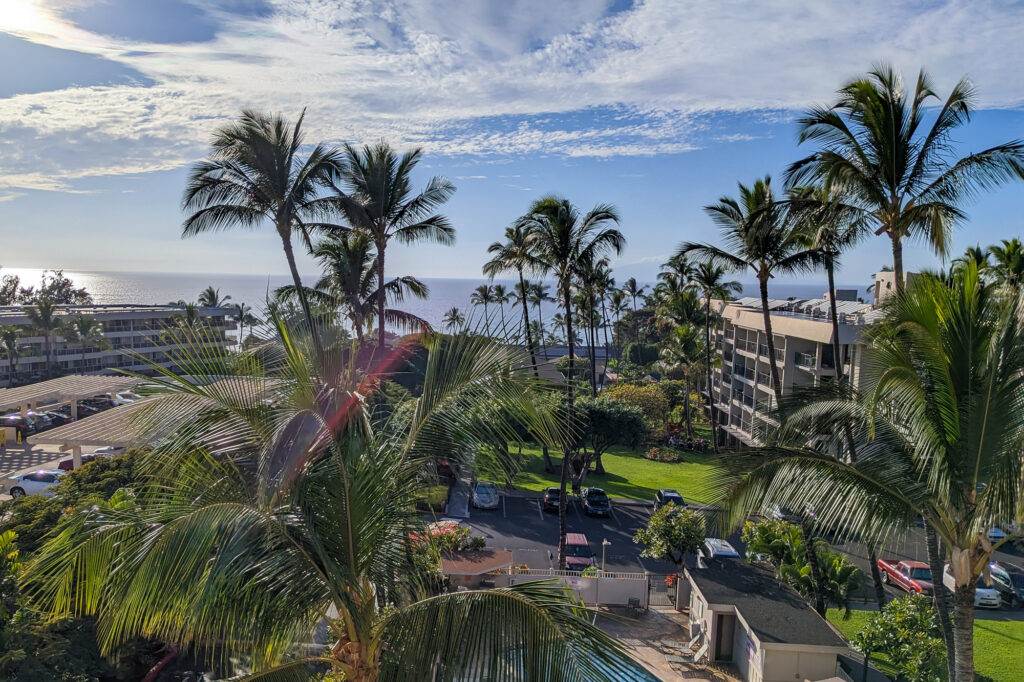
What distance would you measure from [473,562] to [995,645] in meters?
14.0

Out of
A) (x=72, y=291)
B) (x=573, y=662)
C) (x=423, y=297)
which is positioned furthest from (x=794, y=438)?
(x=72, y=291)

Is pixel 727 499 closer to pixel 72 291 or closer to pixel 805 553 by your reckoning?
pixel 805 553

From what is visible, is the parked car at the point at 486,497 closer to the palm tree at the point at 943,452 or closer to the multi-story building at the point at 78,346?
the palm tree at the point at 943,452

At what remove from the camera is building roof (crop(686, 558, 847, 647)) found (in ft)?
46.3

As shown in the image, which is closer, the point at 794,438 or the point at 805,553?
the point at 794,438

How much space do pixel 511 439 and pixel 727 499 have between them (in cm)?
312

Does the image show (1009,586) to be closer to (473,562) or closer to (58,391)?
(473,562)

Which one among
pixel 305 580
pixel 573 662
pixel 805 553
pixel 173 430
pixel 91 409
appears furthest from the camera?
pixel 91 409

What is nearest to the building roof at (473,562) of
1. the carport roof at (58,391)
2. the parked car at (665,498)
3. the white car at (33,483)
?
the parked car at (665,498)

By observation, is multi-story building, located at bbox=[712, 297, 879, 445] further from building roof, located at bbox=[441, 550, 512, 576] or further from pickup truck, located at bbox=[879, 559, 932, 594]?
building roof, located at bbox=[441, 550, 512, 576]

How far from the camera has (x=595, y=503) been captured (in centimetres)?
2736

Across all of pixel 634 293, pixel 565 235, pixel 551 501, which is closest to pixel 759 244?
pixel 565 235

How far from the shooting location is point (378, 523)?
5.41m

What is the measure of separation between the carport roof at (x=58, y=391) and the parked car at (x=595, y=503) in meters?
21.8
